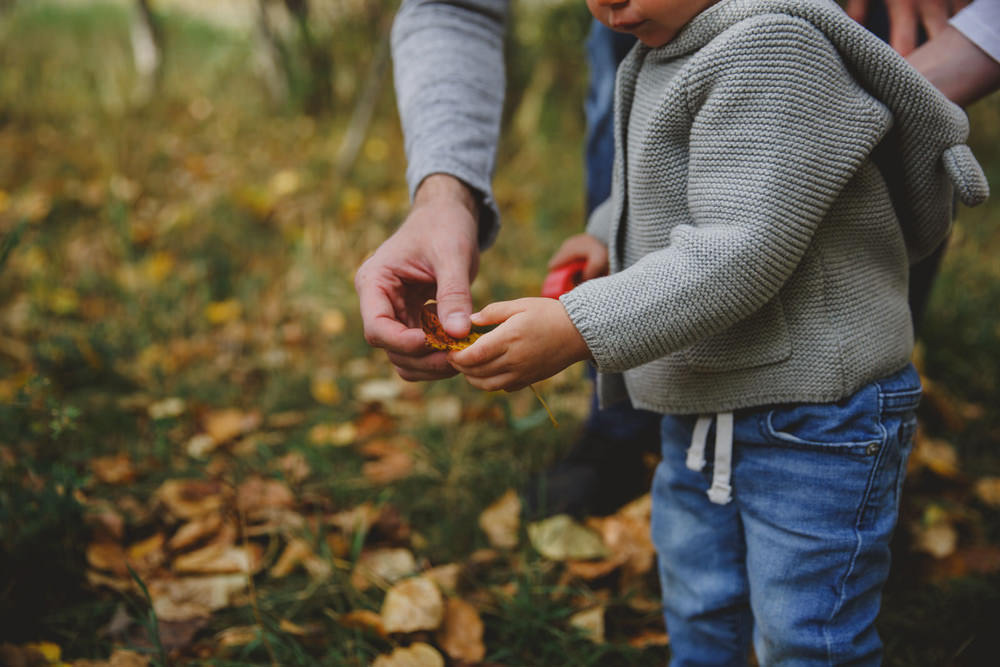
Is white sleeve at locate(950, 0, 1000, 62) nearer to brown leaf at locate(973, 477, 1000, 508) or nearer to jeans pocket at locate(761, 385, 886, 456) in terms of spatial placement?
jeans pocket at locate(761, 385, 886, 456)

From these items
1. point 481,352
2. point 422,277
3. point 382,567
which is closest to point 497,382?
point 481,352

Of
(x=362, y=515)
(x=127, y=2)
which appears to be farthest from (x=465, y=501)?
(x=127, y=2)

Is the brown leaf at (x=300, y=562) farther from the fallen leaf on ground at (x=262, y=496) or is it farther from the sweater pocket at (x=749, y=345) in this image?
the sweater pocket at (x=749, y=345)

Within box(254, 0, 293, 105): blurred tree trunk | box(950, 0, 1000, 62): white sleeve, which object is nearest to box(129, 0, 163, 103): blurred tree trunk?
box(254, 0, 293, 105): blurred tree trunk

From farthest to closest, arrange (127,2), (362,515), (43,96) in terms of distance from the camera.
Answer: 1. (127,2)
2. (43,96)
3. (362,515)

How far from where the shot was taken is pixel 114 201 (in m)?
3.09

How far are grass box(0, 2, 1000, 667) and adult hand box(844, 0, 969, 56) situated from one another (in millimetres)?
993

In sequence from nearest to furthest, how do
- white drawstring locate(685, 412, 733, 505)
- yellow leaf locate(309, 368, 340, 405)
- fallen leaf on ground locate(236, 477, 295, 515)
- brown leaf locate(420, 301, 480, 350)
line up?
brown leaf locate(420, 301, 480, 350)
white drawstring locate(685, 412, 733, 505)
fallen leaf on ground locate(236, 477, 295, 515)
yellow leaf locate(309, 368, 340, 405)

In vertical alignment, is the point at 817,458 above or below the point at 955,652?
above

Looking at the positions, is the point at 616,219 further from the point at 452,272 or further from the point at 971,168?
the point at 971,168

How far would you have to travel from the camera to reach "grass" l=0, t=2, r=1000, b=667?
1392 mm

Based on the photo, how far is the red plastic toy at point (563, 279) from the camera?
117 cm

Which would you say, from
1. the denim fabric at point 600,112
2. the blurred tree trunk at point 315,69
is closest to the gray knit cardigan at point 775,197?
the denim fabric at point 600,112

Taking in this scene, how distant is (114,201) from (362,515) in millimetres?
2182
